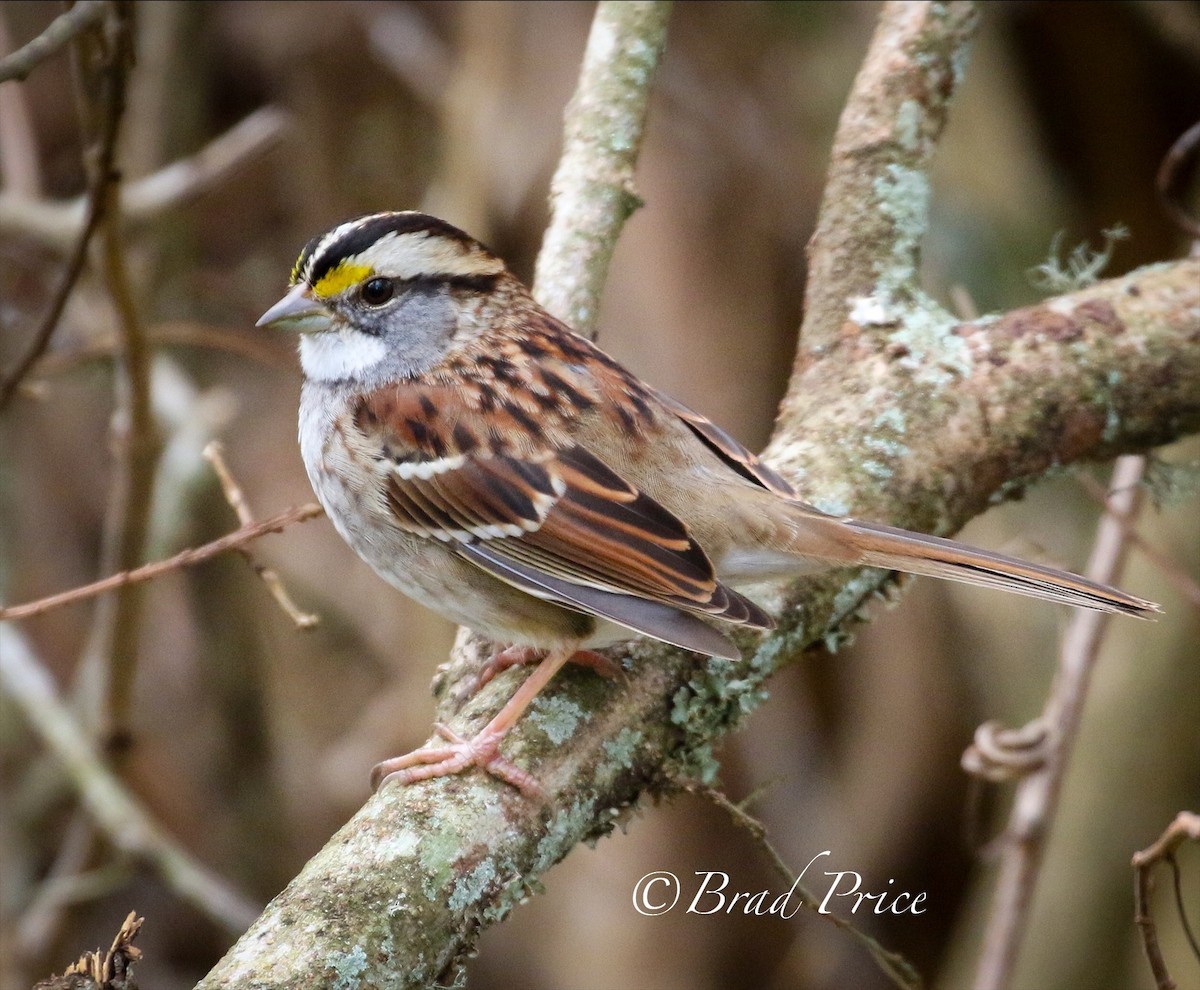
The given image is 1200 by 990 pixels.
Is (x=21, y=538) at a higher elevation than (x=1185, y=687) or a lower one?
lower

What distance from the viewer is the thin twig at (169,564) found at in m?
2.19

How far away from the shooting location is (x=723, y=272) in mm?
5062

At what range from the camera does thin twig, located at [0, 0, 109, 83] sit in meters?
2.28

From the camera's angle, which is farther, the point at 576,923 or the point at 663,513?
the point at 576,923

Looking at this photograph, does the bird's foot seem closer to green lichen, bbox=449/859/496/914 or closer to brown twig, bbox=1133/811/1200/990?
green lichen, bbox=449/859/496/914

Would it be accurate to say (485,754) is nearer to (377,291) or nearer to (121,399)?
(377,291)

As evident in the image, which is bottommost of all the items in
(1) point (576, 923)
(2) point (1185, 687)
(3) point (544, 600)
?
(1) point (576, 923)

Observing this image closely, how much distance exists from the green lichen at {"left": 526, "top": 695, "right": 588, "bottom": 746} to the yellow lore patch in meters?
1.03

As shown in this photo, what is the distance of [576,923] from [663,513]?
262 centimetres

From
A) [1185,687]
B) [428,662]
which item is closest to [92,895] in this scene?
[428,662]

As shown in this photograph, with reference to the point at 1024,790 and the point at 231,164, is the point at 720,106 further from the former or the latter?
the point at 1024,790

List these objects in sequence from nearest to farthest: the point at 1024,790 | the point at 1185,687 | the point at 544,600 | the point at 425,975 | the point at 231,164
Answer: the point at 425,975 < the point at 544,600 < the point at 1024,790 < the point at 231,164 < the point at 1185,687

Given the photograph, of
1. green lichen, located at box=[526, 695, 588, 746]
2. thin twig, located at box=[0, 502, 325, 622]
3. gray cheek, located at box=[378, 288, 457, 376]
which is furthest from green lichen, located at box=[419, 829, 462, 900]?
gray cheek, located at box=[378, 288, 457, 376]

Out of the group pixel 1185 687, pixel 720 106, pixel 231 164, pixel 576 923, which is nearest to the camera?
pixel 231 164
